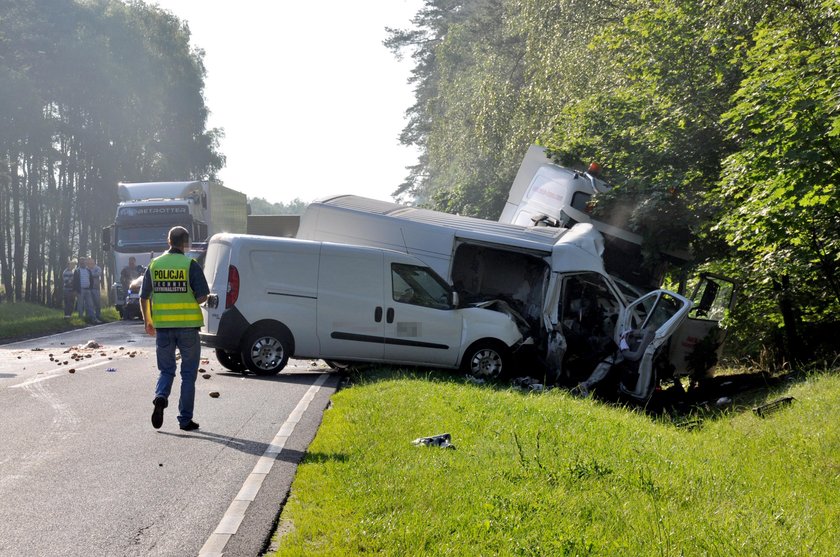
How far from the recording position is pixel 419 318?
14547mm

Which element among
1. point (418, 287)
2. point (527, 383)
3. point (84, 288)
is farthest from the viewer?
point (84, 288)

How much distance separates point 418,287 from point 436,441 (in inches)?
252

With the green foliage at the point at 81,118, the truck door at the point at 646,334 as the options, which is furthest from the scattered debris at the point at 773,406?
the green foliage at the point at 81,118

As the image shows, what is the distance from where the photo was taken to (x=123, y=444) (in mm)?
8250

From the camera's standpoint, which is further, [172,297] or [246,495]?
[172,297]

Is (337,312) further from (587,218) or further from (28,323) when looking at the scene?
(28,323)

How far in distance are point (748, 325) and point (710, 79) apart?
14.1 feet

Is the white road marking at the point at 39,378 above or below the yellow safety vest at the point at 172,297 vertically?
below

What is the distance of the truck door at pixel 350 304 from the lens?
1420cm

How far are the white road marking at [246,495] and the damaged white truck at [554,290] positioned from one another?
577cm

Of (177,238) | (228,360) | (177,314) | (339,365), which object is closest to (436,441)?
(177,314)

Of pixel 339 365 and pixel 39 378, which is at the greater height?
pixel 39 378

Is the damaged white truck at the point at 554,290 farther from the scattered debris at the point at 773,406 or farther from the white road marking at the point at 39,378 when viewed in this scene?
the white road marking at the point at 39,378

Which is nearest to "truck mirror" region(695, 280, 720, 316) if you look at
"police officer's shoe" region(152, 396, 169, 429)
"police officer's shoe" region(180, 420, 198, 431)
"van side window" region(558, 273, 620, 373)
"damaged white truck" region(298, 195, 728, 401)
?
"damaged white truck" region(298, 195, 728, 401)
